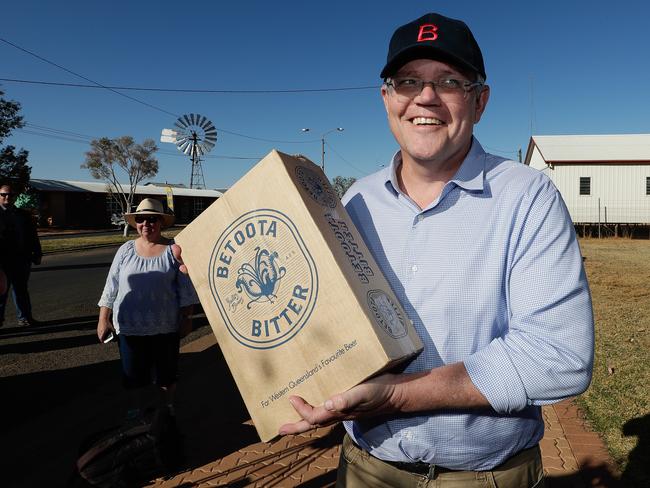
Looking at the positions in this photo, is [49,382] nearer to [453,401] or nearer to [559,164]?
[453,401]

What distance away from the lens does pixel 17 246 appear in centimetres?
741

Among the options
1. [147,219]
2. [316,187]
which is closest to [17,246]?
[147,219]

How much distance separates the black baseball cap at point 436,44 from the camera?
Result: 1403 millimetres

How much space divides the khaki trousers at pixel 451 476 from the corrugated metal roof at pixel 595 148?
26942 mm

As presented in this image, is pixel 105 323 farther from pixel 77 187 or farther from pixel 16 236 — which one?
pixel 77 187

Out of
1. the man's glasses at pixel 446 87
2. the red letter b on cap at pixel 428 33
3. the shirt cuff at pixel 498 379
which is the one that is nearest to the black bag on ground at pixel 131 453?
the shirt cuff at pixel 498 379

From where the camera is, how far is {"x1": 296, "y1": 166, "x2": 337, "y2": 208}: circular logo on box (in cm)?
145

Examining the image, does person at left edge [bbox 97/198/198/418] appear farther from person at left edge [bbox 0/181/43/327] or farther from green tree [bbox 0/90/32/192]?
green tree [bbox 0/90/32/192]

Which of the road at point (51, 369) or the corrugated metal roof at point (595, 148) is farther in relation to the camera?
the corrugated metal roof at point (595, 148)

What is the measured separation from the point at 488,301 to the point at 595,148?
30.4m

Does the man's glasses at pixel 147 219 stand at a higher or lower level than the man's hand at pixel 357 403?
higher

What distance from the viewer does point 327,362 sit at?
4.10ft

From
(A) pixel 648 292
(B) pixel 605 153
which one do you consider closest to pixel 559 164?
(B) pixel 605 153

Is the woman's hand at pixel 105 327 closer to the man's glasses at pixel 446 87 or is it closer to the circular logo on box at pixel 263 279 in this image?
the circular logo on box at pixel 263 279
